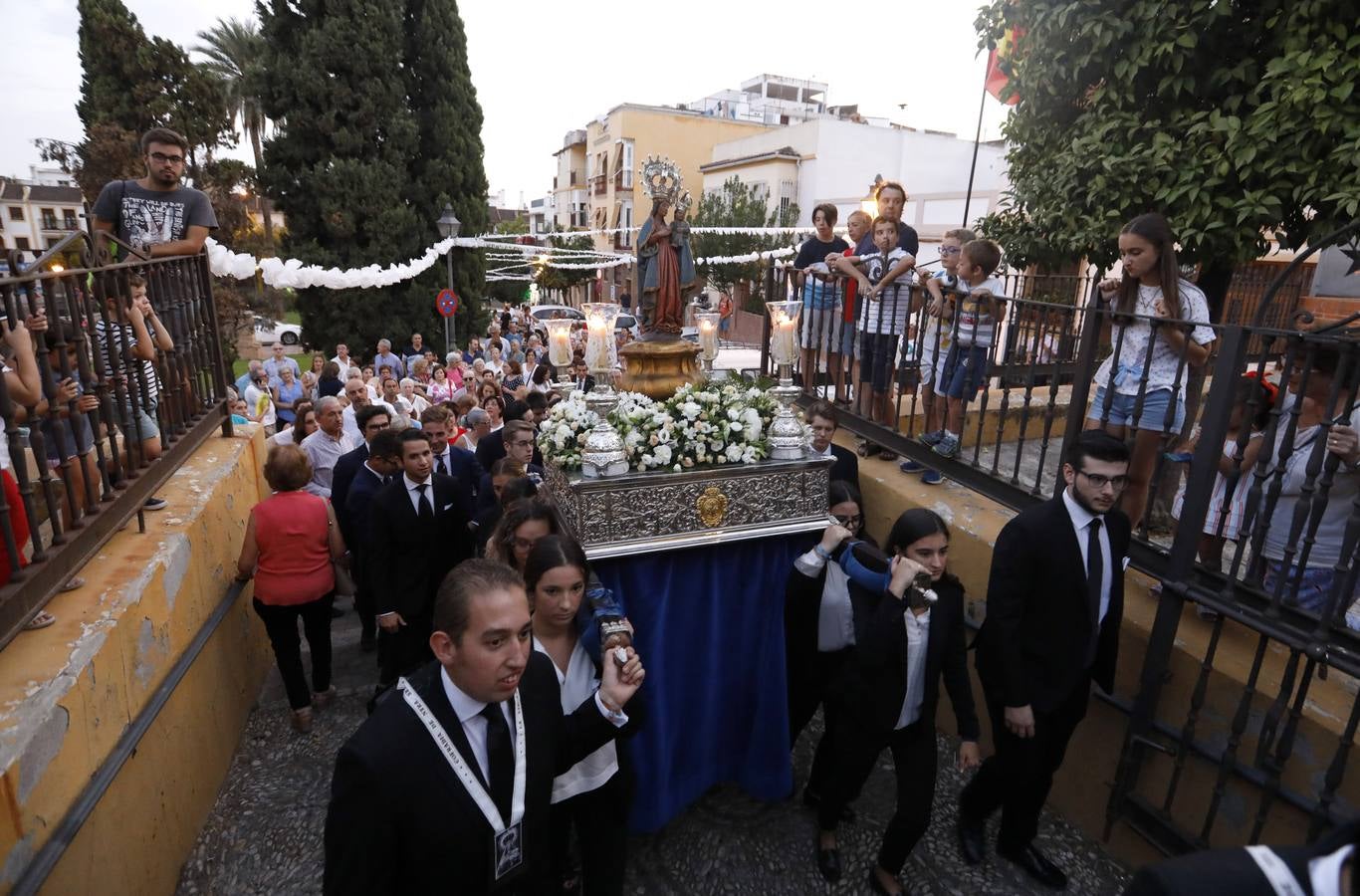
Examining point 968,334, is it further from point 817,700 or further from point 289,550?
point 289,550

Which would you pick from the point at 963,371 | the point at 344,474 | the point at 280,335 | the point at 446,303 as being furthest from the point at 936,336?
the point at 280,335

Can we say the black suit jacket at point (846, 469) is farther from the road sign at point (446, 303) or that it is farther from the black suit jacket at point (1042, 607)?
the road sign at point (446, 303)

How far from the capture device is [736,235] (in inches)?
1051

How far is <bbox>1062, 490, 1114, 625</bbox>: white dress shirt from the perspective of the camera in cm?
300

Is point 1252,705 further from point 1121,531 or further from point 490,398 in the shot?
point 490,398

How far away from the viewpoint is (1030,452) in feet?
18.9

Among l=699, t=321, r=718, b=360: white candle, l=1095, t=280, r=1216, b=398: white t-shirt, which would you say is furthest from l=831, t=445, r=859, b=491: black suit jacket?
l=1095, t=280, r=1216, b=398: white t-shirt

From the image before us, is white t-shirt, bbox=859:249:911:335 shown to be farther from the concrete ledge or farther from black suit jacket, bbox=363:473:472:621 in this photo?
black suit jacket, bbox=363:473:472:621

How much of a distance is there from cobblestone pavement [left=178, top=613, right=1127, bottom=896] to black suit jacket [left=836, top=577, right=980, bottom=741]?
813 millimetres

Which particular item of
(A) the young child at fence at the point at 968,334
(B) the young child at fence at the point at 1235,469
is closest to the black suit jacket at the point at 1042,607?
(B) the young child at fence at the point at 1235,469

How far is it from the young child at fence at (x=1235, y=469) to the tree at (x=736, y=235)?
906 inches

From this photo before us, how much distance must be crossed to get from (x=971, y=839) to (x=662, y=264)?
364 cm

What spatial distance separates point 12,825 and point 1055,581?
145 inches

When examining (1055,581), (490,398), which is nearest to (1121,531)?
(1055,581)
